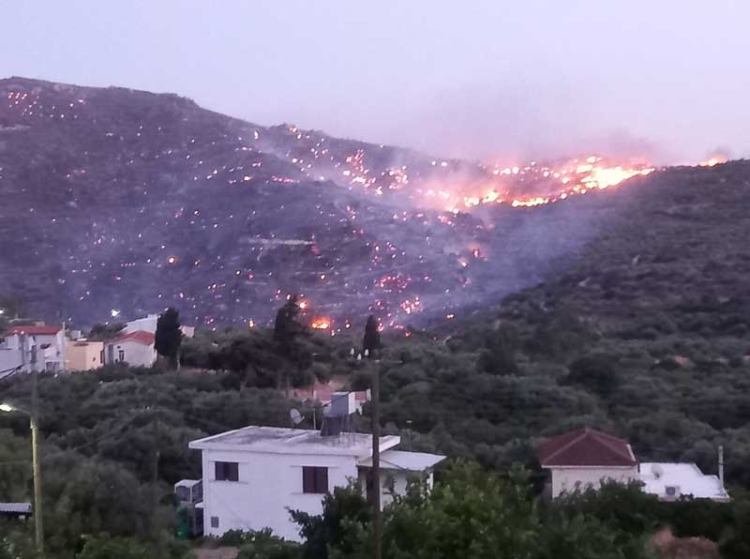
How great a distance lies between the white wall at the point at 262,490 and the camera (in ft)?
57.6

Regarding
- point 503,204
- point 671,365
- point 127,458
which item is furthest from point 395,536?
point 503,204

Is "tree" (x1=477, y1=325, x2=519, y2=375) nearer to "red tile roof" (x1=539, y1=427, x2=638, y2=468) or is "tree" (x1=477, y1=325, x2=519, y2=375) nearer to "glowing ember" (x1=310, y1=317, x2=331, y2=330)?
"red tile roof" (x1=539, y1=427, x2=638, y2=468)

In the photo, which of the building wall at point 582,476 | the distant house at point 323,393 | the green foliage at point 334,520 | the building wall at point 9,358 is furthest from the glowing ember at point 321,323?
the green foliage at point 334,520

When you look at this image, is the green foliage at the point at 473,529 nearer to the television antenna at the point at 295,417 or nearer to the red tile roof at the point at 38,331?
the television antenna at the point at 295,417

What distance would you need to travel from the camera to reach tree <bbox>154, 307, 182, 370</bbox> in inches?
1319

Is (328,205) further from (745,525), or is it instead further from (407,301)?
(745,525)

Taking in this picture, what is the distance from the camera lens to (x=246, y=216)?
6650cm

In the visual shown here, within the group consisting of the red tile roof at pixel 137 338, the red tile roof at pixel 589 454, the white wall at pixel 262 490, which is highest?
the red tile roof at pixel 137 338

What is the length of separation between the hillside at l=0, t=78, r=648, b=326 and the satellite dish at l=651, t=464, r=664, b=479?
1108 inches

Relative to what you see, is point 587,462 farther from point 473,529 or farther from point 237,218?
point 237,218

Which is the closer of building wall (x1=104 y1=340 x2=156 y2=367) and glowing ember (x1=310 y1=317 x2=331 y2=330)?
building wall (x1=104 y1=340 x2=156 y2=367)

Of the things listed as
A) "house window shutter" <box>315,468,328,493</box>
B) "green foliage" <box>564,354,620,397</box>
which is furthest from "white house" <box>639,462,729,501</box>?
"green foliage" <box>564,354,620,397</box>

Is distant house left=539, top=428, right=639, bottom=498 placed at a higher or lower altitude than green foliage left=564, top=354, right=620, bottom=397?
lower

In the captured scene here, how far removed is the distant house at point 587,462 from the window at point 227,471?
202 inches
